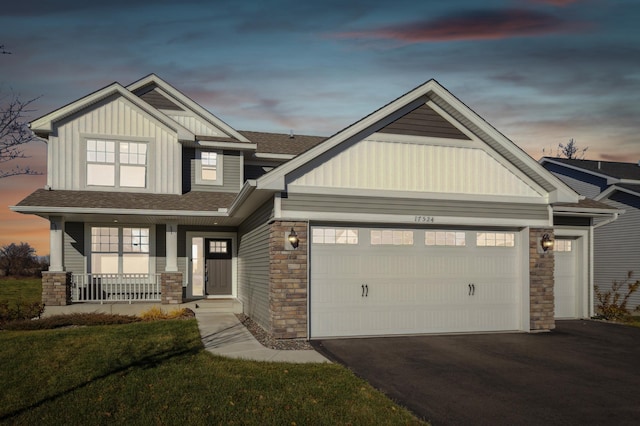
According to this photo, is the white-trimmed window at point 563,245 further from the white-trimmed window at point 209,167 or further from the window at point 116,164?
the window at point 116,164

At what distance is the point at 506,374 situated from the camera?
8.44m

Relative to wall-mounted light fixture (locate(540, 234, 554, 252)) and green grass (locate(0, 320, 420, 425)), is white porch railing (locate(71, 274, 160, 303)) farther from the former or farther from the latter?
wall-mounted light fixture (locate(540, 234, 554, 252))

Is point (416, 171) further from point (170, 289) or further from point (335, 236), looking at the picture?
point (170, 289)

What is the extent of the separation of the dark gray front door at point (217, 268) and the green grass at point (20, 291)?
777cm

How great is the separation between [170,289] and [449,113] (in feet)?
33.0

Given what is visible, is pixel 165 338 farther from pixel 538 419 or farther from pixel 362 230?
pixel 538 419

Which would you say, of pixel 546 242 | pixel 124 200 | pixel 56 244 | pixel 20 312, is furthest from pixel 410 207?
pixel 20 312

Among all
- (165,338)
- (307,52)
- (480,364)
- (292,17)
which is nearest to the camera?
(480,364)

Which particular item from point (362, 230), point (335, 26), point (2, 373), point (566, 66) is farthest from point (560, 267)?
point (2, 373)

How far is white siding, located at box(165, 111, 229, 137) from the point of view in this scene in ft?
62.6

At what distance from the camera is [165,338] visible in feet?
37.5

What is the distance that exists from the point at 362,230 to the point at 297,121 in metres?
12.4

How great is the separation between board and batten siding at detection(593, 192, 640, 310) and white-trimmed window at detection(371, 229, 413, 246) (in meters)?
13.7

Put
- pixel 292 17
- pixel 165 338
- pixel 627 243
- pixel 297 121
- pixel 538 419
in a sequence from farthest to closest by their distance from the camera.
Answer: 1. pixel 297 121
2. pixel 627 243
3. pixel 292 17
4. pixel 165 338
5. pixel 538 419
